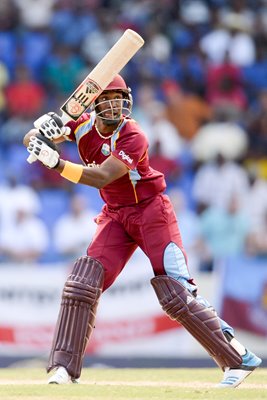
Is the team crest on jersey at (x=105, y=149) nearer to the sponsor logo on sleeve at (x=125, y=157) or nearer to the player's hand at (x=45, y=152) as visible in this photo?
the sponsor logo on sleeve at (x=125, y=157)

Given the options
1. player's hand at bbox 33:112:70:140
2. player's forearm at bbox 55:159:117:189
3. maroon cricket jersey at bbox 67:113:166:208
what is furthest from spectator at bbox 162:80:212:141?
player's forearm at bbox 55:159:117:189

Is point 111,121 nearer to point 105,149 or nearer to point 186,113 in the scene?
point 105,149

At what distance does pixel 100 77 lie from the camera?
20.3 ft

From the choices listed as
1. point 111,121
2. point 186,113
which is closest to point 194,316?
point 111,121

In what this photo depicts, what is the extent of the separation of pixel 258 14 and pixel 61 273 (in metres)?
5.83

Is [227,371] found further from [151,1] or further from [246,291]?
[151,1]

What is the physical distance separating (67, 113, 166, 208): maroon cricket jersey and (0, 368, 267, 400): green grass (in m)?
1.08

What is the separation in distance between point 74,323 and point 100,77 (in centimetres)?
137

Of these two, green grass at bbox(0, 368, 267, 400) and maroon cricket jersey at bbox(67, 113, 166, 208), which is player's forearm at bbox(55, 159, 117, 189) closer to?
maroon cricket jersey at bbox(67, 113, 166, 208)

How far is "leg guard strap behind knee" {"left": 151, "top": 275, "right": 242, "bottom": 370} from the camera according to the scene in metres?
6.19

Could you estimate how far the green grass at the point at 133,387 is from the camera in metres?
5.55

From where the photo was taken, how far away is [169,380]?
274 inches

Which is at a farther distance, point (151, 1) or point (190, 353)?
point (151, 1)

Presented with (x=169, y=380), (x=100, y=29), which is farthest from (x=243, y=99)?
(x=169, y=380)
